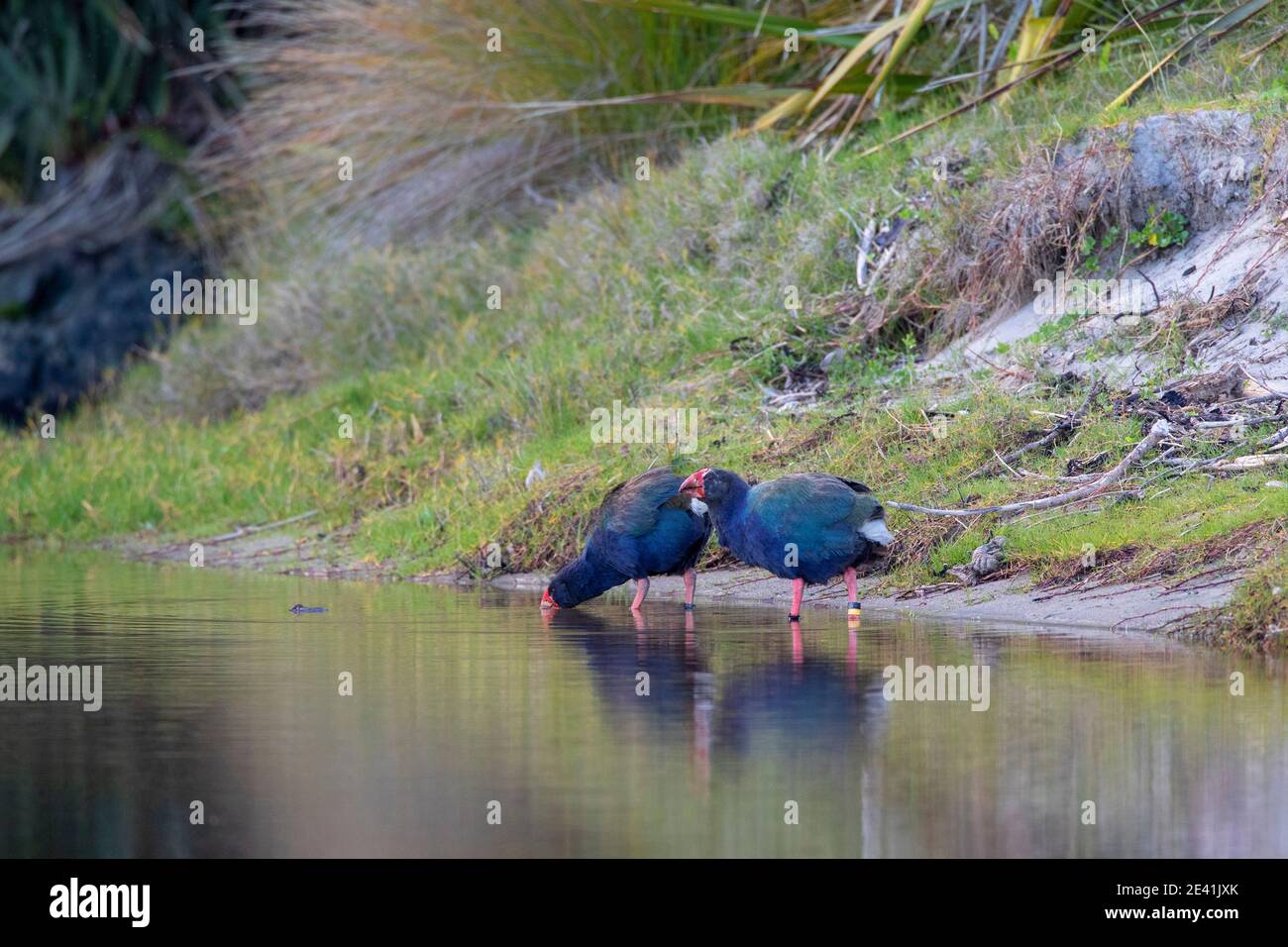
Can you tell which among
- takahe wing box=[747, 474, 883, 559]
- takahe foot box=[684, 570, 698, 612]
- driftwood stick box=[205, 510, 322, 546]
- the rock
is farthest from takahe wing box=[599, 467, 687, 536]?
driftwood stick box=[205, 510, 322, 546]

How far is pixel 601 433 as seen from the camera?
12094 millimetres

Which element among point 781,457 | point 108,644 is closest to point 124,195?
point 781,457

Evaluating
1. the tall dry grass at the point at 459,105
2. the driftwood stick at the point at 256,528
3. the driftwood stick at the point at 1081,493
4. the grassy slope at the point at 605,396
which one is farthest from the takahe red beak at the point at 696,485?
the tall dry grass at the point at 459,105

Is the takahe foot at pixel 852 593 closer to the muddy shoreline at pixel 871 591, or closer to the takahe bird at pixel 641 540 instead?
the muddy shoreline at pixel 871 591

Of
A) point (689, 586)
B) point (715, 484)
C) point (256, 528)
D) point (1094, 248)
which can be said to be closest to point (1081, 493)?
point (715, 484)

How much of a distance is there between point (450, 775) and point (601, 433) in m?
6.63

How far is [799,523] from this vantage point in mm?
8648

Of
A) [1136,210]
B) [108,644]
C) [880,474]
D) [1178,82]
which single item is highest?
[1178,82]

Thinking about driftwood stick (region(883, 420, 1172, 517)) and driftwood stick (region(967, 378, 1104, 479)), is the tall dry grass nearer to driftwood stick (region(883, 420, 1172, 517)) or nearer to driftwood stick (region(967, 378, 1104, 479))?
driftwood stick (region(967, 378, 1104, 479))

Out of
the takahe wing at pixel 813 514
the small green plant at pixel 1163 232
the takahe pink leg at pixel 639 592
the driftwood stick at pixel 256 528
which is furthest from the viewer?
the driftwood stick at pixel 256 528

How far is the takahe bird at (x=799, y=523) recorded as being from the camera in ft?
28.5

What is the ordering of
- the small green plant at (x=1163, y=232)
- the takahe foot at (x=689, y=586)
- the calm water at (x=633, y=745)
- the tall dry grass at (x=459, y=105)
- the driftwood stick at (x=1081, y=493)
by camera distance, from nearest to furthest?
the calm water at (x=633, y=745) < the driftwood stick at (x=1081, y=493) < the takahe foot at (x=689, y=586) < the small green plant at (x=1163, y=232) < the tall dry grass at (x=459, y=105)

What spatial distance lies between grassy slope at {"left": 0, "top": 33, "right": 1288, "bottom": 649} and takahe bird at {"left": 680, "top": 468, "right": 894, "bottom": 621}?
93cm
